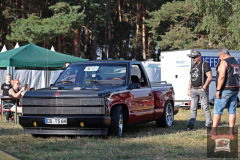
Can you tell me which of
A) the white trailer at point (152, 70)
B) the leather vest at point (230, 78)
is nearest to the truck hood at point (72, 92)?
the leather vest at point (230, 78)

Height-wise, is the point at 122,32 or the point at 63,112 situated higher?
the point at 122,32

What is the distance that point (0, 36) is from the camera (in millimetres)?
49250

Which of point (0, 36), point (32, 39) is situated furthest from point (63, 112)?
point (0, 36)

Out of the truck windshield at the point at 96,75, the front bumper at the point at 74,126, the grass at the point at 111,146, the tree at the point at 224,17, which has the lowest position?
the grass at the point at 111,146

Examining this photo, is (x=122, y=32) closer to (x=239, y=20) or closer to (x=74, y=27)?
(x=74, y=27)

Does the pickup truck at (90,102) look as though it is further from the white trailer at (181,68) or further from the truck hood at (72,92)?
the white trailer at (181,68)

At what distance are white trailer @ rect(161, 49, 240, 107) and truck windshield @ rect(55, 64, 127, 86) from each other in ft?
34.3

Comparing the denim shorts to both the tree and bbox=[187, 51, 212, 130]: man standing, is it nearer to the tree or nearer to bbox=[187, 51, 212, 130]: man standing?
bbox=[187, 51, 212, 130]: man standing

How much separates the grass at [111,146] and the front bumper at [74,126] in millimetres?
177

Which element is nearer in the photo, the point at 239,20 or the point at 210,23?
the point at 239,20

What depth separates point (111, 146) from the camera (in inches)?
327

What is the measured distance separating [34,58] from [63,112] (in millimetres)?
9081

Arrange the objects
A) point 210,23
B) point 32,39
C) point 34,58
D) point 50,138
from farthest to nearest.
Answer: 1. point 32,39
2. point 210,23
3. point 34,58
4. point 50,138

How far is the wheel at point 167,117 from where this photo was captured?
39.1ft
